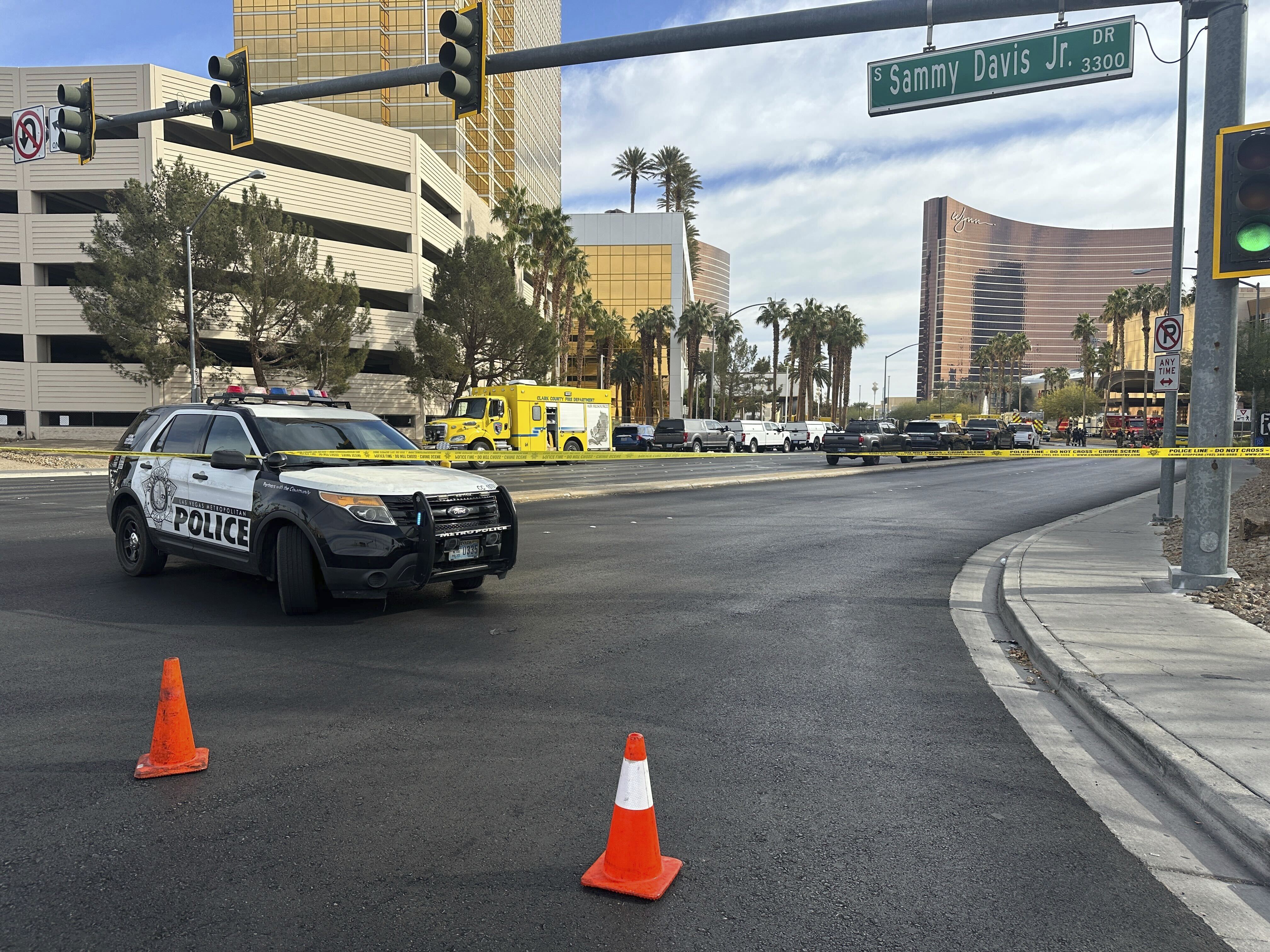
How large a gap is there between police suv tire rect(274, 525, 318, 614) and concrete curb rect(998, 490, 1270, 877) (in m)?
5.59

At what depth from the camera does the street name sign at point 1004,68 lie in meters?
8.51

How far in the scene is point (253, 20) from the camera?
227ft

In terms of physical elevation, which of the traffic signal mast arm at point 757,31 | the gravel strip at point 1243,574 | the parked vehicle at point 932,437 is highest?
the traffic signal mast arm at point 757,31

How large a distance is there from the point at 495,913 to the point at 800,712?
2.63 metres

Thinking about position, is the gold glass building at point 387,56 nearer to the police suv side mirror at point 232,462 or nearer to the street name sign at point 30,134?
the street name sign at point 30,134

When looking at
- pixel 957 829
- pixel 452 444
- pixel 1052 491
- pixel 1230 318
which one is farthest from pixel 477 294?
pixel 957 829

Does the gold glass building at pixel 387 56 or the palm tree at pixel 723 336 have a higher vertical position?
the gold glass building at pixel 387 56

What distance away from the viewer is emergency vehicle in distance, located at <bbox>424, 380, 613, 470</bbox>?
32.4 meters

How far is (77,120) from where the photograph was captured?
12.0 m

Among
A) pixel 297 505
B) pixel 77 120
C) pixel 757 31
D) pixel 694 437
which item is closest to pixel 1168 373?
pixel 757 31

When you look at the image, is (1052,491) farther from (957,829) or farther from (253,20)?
(253,20)

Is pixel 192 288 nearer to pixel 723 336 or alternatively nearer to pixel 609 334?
pixel 609 334

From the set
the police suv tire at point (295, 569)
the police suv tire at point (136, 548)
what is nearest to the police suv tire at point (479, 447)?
the police suv tire at point (136, 548)

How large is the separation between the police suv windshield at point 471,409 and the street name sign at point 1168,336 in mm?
23039
